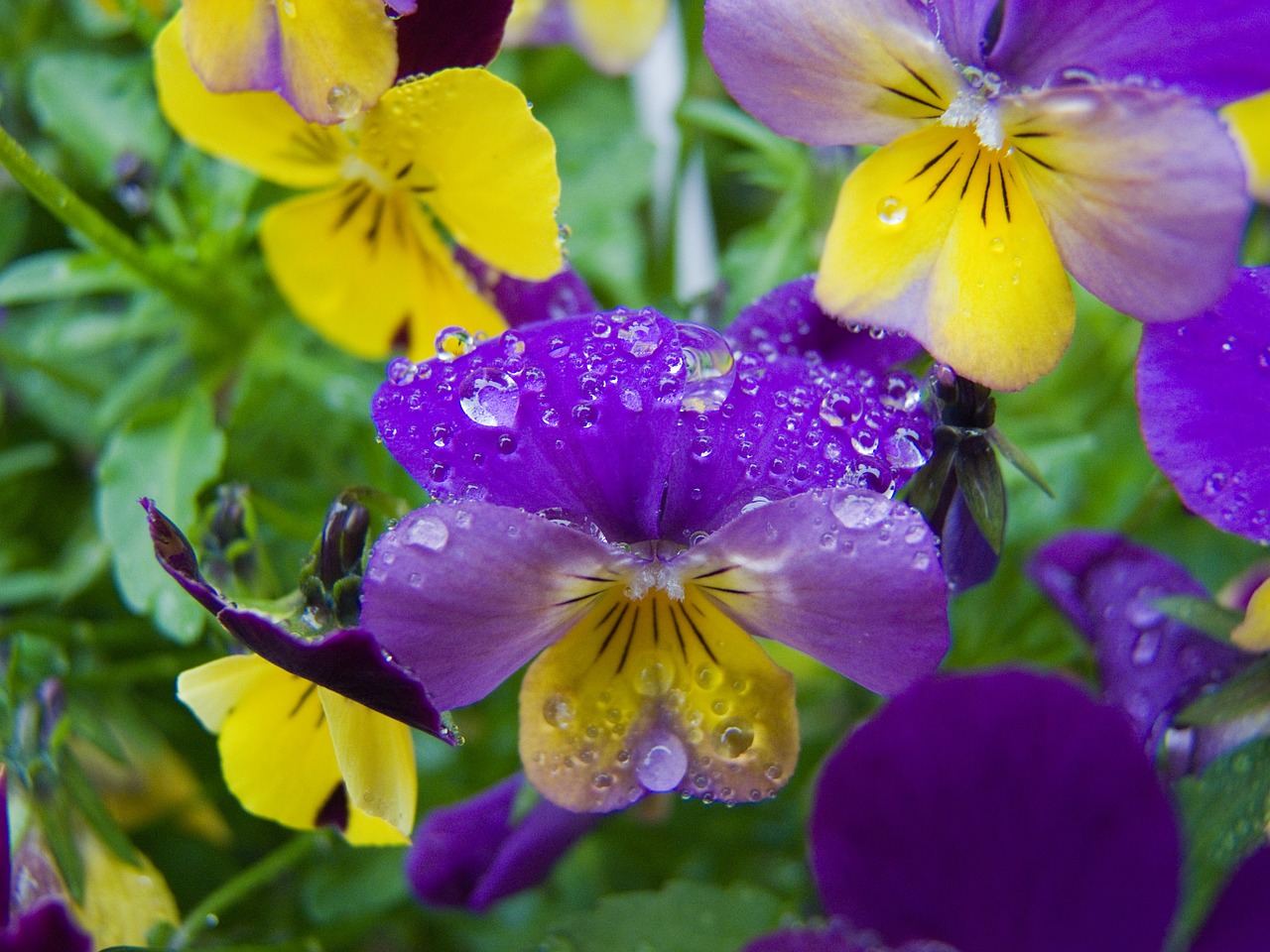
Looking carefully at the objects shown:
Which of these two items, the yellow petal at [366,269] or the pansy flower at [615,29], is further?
the pansy flower at [615,29]

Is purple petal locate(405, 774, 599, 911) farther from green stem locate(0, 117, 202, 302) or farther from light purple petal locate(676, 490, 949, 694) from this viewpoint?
green stem locate(0, 117, 202, 302)

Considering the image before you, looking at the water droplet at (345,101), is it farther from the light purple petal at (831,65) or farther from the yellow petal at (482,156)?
the light purple petal at (831,65)

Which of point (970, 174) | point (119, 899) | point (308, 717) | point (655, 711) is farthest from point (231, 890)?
point (970, 174)

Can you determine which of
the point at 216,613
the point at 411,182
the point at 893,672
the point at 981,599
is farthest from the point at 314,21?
the point at 981,599

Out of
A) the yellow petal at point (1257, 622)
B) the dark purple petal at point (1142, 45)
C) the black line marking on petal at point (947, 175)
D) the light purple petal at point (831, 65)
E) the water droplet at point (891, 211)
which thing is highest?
the dark purple petal at point (1142, 45)

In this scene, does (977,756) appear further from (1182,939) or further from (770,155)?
(770,155)

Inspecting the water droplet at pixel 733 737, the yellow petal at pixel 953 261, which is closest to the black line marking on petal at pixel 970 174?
the yellow petal at pixel 953 261

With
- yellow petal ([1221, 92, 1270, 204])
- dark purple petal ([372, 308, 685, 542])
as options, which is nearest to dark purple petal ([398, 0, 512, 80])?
→ dark purple petal ([372, 308, 685, 542])
